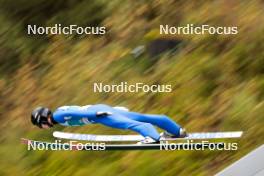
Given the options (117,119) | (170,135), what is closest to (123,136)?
(117,119)

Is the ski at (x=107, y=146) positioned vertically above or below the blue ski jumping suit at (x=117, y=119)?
below

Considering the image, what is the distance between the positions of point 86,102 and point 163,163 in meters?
0.46

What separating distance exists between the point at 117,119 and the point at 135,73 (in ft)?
0.76

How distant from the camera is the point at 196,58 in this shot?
3.99 meters

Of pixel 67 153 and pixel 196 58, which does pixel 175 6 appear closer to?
pixel 196 58

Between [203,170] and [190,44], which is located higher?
[190,44]

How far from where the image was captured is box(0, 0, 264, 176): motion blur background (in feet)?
13.0

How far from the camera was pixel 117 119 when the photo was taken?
13.1 ft

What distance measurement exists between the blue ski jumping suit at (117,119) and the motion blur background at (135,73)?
0.09 ft

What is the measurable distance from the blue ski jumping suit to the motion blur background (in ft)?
0.09

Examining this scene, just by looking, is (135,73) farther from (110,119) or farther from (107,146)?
(107,146)

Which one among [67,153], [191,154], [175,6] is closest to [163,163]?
[191,154]

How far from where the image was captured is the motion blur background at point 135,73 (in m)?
3.96

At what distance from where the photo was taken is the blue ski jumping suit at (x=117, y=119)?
157 inches
